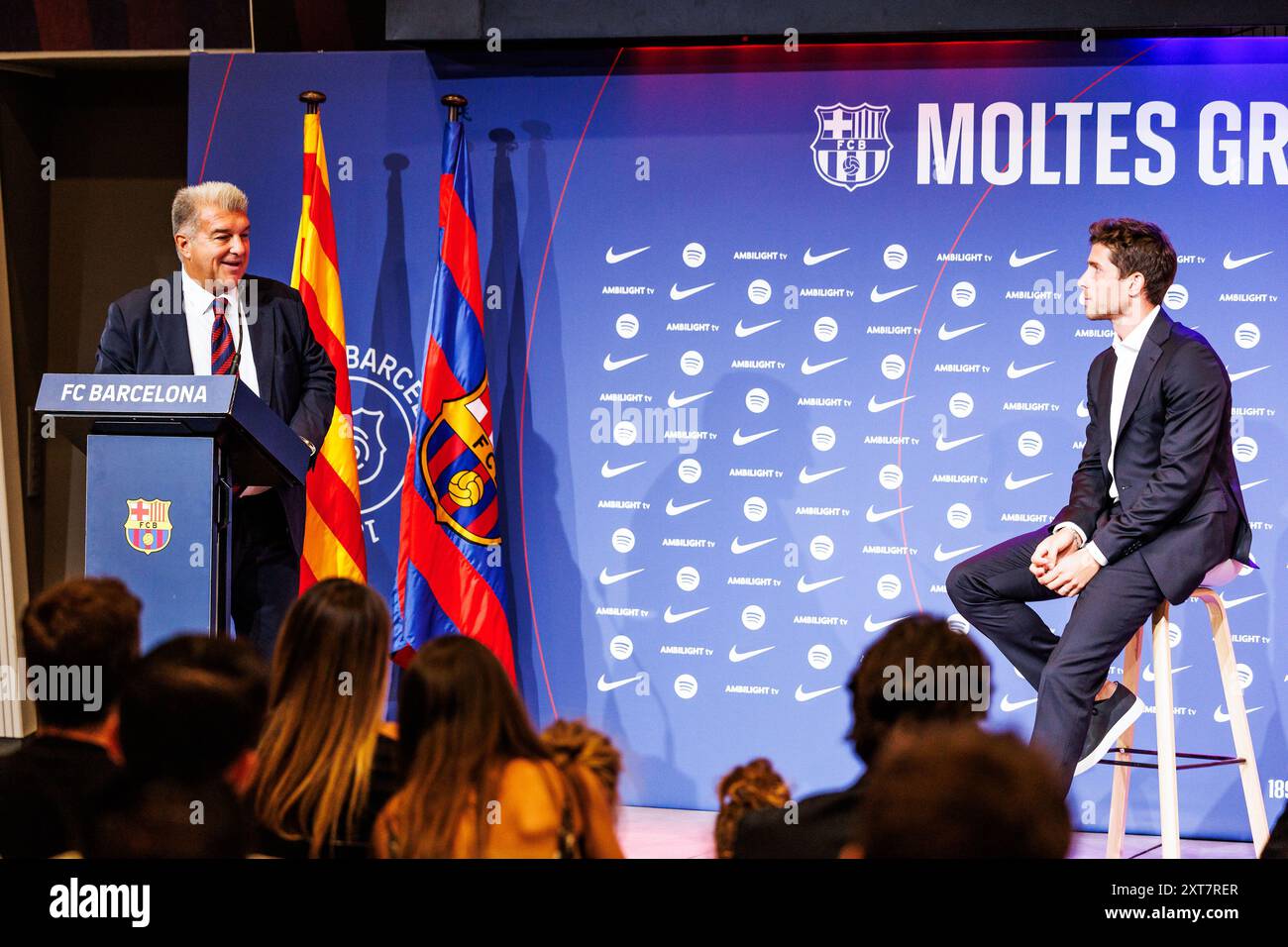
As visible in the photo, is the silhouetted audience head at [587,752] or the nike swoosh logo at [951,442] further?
the nike swoosh logo at [951,442]

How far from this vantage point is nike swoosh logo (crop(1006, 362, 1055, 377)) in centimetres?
452

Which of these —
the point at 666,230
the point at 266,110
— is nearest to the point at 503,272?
the point at 666,230

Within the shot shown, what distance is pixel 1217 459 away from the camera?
349cm

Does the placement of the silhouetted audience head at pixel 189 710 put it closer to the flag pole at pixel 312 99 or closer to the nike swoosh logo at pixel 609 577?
the nike swoosh logo at pixel 609 577

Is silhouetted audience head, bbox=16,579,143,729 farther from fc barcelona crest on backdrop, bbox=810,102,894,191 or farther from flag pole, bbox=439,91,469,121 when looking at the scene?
fc barcelona crest on backdrop, bbox=810,102,894,191

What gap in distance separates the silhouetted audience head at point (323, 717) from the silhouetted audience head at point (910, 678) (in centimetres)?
79

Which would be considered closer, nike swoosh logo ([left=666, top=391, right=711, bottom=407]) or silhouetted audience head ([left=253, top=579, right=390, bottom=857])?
silhouetted audience head ([left=253, top=579, right=390, bottom=857])

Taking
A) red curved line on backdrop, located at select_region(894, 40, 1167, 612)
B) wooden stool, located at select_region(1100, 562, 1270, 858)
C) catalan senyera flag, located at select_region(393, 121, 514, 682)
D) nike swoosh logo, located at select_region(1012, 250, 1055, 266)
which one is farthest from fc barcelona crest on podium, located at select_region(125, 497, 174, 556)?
nike swoosh logo, located at select_region(1012, 250, 1055, 266)

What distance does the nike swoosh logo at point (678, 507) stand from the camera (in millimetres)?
4680

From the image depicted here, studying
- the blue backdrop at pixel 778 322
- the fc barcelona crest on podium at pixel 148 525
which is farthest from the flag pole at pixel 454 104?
the fc barcelona crest on podium at pixel 148 525

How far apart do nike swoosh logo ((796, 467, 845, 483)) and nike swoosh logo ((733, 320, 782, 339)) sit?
52 centimetres

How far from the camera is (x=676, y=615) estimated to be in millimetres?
4672
